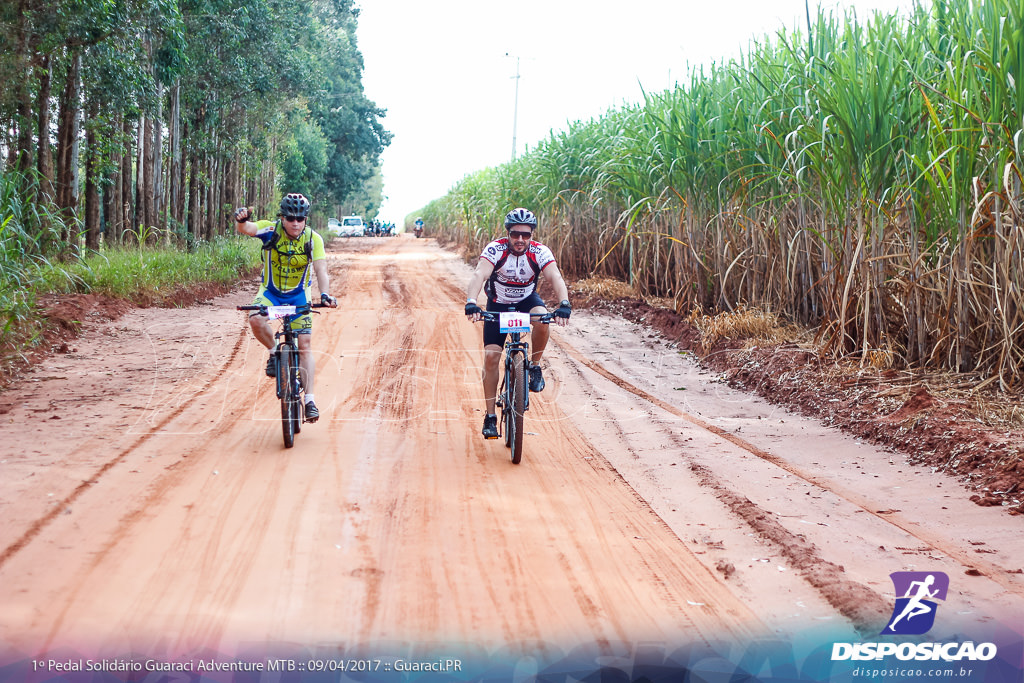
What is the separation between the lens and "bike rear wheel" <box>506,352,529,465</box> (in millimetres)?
6500

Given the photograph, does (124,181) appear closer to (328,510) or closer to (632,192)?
(632,192)

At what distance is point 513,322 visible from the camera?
21.5ft

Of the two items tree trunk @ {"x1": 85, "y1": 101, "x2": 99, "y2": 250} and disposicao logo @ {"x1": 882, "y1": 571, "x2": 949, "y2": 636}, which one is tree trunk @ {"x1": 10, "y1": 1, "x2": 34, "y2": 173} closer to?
tree trunk @ {"x1": 85, "y1": 101, "x2": 99, "y2": 250}

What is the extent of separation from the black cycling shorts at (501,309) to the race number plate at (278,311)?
5.10ft

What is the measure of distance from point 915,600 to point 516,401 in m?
3.33

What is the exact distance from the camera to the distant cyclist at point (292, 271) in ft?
22.7

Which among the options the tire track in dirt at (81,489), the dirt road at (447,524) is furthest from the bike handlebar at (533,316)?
the tire track in dirt at (81,489)

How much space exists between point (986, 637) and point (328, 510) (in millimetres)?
3443

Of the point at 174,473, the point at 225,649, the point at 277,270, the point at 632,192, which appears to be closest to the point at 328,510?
the point at 174,473

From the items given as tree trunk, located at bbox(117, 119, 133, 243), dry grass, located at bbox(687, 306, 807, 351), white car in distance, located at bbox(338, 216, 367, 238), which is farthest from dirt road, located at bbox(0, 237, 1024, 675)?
white car in distance, located at bbox(338, 216, 367, 238)

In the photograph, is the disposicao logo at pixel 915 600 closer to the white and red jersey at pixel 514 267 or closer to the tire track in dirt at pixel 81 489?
the white and red jersey at pixel 514 267

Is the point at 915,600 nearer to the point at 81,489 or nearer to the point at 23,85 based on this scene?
the point at 81,489

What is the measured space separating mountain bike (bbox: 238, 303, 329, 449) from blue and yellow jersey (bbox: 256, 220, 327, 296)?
28 cm

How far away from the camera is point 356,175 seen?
5838cm
